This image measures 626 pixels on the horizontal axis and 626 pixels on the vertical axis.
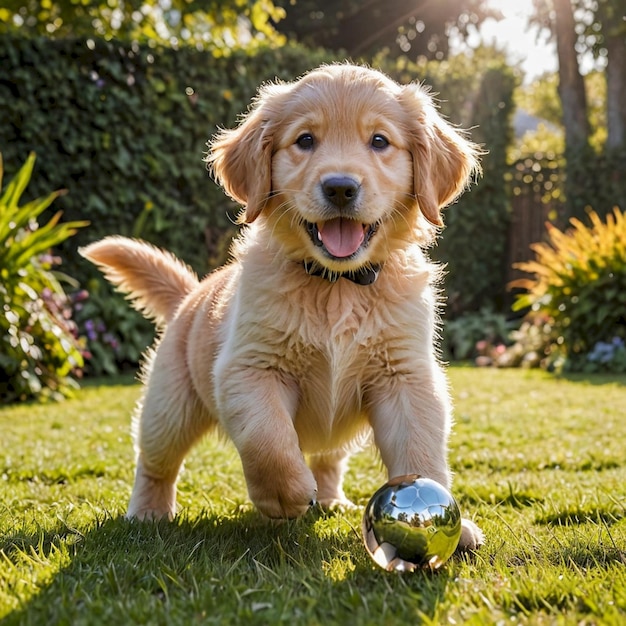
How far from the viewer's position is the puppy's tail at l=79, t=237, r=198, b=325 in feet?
13.3

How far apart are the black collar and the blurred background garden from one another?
171 inches

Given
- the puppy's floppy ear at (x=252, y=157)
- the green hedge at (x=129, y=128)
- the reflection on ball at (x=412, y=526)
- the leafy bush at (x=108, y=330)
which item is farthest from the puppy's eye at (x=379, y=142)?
the green hedge at (x=129, y=128)

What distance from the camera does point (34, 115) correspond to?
27.8ft

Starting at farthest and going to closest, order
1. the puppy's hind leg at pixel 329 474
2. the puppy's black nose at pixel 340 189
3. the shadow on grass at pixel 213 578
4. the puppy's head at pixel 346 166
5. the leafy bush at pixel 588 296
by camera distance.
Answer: the leafy bush at pixel 588 296
the puppy's hind leg at pixel 329 474
the puppy's head at pixel 346 166
the puppy's black nose at pixel 340 189
the shadow on grass at pixel 213 578

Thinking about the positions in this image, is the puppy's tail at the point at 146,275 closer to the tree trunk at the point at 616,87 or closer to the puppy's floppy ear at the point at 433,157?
the puppy's floppy ear at the point at 433,157

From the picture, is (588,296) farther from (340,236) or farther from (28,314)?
(340,236)

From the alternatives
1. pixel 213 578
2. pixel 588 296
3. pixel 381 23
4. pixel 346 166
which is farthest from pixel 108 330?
pixel 381 23

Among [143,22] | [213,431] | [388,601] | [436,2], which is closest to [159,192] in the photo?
[143,22]

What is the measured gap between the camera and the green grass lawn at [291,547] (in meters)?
2.01

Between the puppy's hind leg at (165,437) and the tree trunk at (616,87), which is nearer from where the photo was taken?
the puppy's hind leg at (165,437)

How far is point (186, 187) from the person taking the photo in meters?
9.80

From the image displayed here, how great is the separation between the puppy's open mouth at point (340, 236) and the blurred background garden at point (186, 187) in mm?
4406

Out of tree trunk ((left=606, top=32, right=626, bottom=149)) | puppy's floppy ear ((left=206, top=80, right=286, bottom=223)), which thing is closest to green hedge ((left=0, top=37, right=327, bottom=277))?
puppy's floppy ear ((left=206, top=80, right=286, bottom=223))

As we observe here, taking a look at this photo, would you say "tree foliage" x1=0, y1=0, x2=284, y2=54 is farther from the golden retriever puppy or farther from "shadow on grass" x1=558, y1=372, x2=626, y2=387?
the golden retriever puppy
